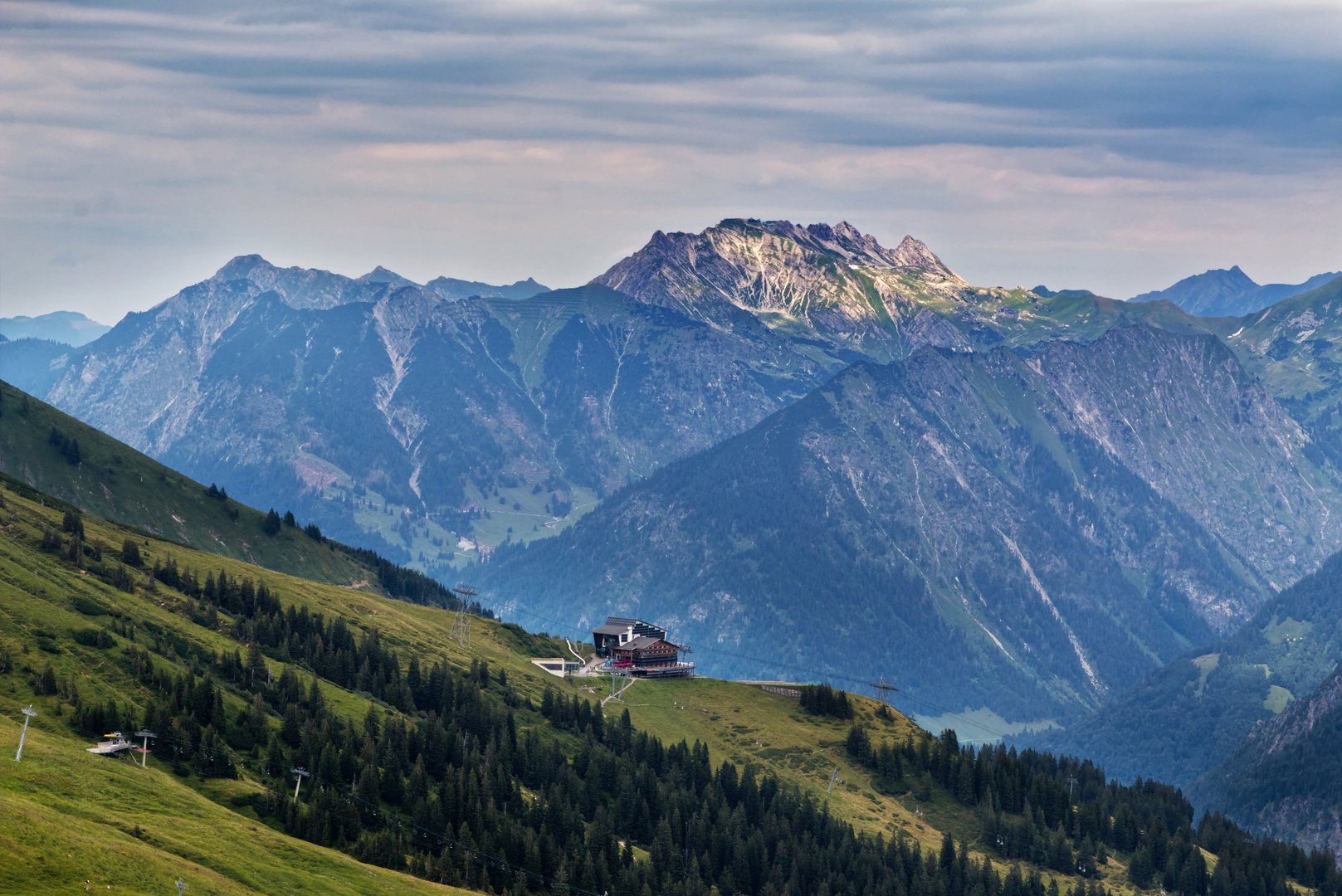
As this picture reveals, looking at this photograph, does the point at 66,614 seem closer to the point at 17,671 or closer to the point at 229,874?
the point at 17,671

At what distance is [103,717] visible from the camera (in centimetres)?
16462

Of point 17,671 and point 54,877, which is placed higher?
point 17,671

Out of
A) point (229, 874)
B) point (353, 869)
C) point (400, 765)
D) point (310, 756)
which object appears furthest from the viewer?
point (400, 765)

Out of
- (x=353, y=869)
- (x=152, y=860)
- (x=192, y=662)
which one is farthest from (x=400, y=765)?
(x=152, y=860)

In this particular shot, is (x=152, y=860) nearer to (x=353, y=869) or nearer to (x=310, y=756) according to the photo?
(x=353, y=869)

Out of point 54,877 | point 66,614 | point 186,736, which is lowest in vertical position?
point 54,877

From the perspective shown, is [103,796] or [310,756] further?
[310,756]

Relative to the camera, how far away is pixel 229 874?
424ft

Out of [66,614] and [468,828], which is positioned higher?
[66,614]

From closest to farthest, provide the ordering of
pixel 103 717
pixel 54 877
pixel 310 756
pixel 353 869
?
pixel 54 877
pixel 353 869
pixel 103 717
pixel 310 756

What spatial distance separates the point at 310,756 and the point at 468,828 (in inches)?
929

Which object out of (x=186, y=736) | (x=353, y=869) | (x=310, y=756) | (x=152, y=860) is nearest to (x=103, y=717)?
(x=186, y=736)

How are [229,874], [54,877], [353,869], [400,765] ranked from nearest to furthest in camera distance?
[54,877] < [229,874] < [353,869] < [400,765]

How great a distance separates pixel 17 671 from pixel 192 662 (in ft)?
102
